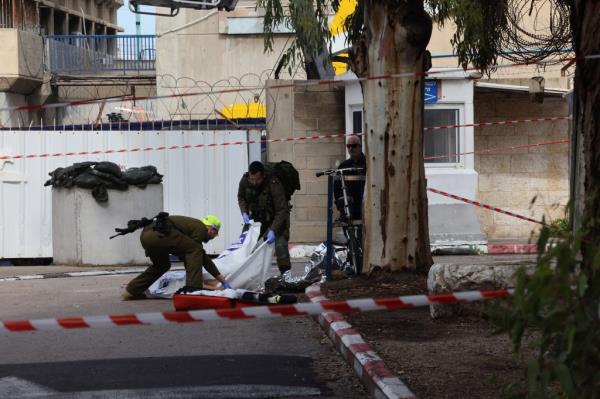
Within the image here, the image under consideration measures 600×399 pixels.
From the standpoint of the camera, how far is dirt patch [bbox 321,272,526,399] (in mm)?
7220

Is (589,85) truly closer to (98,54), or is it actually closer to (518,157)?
(518,157)

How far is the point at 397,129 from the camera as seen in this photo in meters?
12.3

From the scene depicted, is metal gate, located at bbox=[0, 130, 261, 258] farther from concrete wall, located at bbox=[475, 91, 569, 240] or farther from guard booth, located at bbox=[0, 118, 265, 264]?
concrete wall, located at bbox=[475, 91, 569, 240]

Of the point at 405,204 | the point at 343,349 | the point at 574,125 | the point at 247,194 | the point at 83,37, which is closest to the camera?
the point at 574,125

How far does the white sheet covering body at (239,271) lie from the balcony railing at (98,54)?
811 inches

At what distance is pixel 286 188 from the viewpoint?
1417 centimetres

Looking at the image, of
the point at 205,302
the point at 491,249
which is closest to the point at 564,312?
the point at 205,302

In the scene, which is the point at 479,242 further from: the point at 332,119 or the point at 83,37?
the point at 83,37

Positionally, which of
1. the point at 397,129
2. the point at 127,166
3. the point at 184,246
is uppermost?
the point at 397,129

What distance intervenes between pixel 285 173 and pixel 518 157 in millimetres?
7574

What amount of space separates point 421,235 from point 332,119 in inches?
301

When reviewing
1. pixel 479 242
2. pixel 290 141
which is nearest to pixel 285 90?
pixel 290 141

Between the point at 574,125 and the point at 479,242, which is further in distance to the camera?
the point at 479,242

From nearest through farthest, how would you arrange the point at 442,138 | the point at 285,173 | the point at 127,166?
the point at 285,173 < the point at 127,166 < the point at 442,138
